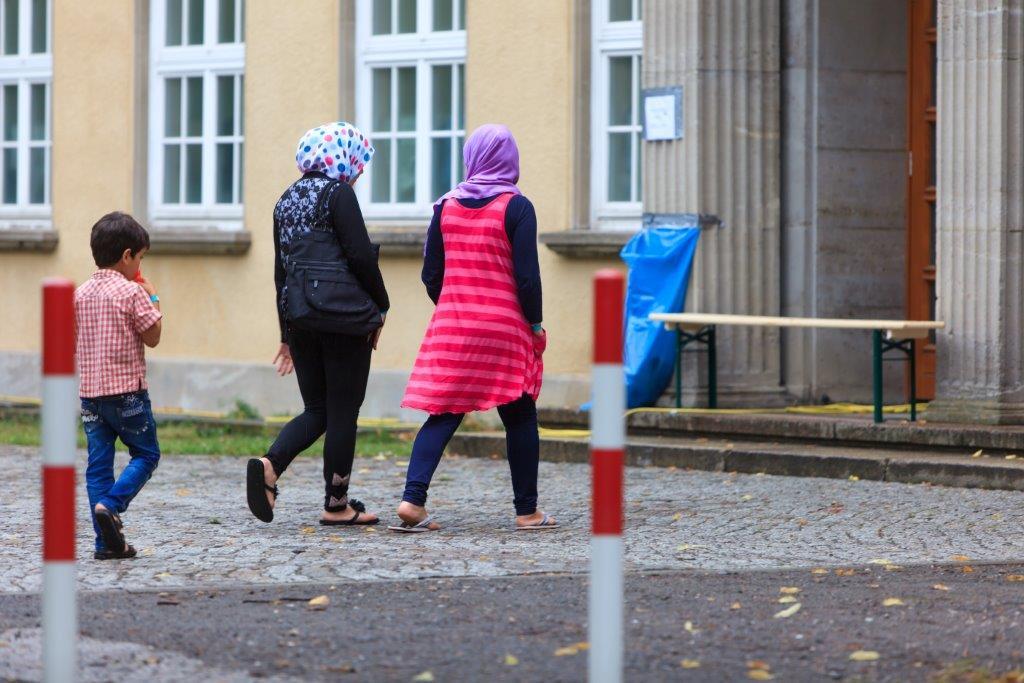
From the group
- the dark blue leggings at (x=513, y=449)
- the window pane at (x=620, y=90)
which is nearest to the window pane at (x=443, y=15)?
the window pane at (x=620, y=90)

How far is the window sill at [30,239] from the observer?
56.2 feet

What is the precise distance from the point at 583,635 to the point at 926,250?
8.01 meters

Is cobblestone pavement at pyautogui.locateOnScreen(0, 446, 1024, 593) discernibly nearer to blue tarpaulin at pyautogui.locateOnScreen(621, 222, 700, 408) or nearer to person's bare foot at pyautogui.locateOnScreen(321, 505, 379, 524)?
person's bare foot at pyautogui.locateOnScreen(321, 505, 379, 524)

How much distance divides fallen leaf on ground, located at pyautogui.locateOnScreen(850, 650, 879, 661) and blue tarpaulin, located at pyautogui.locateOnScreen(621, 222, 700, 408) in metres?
7.03

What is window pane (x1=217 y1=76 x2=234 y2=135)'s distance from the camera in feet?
54.1

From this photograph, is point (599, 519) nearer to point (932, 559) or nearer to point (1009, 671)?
point (1009, 671)

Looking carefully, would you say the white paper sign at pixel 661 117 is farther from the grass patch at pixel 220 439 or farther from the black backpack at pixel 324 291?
the black backpack at pixel 324 291

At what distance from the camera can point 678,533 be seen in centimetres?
864

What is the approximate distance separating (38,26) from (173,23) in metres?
1.53

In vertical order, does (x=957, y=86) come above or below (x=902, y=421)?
above

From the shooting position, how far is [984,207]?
1135 cm

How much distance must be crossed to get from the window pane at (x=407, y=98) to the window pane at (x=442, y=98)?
0.20 meters

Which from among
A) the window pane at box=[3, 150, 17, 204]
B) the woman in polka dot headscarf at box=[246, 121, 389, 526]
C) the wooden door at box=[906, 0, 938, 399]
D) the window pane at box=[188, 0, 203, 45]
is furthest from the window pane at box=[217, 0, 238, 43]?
the woman in polka dot headscarf at box=[246, 121, 389, 526]

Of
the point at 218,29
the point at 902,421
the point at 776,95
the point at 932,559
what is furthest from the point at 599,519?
the point at 218,29
